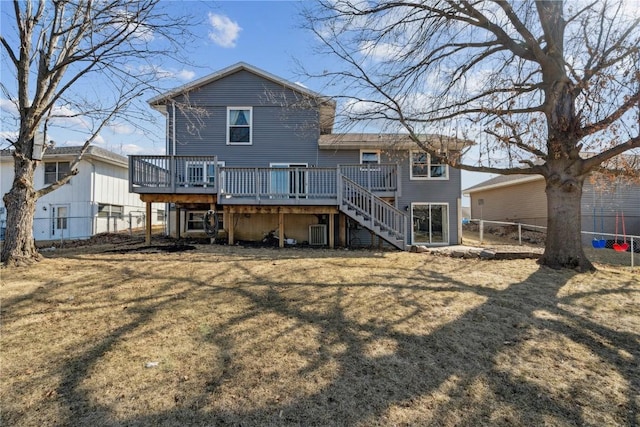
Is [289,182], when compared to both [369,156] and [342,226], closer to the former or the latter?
[342,226]

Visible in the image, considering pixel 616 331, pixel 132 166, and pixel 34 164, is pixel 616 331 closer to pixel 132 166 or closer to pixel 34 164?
pixel 34 164

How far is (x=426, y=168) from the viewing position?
15.0m

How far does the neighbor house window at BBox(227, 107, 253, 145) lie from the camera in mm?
14203

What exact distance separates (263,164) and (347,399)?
39.2 feet

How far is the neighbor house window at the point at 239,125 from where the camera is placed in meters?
14.2

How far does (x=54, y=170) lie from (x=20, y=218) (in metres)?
12.4

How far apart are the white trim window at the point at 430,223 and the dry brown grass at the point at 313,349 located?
26.4 feet

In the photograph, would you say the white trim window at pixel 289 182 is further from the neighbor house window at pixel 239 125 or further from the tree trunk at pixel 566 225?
the tree trunk at pixel 566 225

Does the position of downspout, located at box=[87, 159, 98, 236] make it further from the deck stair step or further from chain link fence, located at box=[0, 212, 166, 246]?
the deck stair step

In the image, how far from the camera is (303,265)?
777 cm

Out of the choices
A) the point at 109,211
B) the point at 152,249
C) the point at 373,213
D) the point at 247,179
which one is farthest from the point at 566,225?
the point at 109,211

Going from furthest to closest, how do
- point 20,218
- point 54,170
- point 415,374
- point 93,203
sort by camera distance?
point 54,170, point 93,203, point 20,218, point 415,374

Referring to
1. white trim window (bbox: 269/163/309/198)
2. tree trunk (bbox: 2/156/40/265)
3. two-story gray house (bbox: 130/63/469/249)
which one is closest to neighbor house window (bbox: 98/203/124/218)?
two-story gray house (bbox: 130/63/469/249)

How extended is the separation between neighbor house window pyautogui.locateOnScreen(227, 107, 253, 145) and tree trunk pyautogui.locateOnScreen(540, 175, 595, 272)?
1069cm
